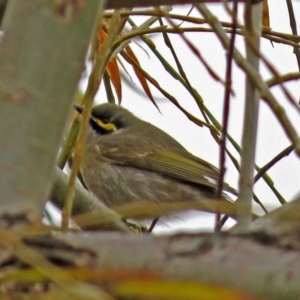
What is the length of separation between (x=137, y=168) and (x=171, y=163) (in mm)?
254

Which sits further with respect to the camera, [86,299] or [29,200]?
[29,200]

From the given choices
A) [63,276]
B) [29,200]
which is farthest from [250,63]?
[63,276]

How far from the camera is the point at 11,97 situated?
1495 millimetres

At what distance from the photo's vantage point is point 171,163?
17.3 ft

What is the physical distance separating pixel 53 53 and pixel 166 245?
1.75 ft

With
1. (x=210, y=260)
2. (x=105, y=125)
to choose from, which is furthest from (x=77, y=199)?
(x=105, y=125)

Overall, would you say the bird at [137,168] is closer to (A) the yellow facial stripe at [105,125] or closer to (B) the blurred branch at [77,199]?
(A) the yellow facial stripe at [105,125]

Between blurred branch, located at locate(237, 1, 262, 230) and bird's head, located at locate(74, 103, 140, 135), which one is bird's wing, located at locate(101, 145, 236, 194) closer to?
bird's head, located at locate(74, 103, 140, 135)

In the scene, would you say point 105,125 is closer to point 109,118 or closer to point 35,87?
point 109,118

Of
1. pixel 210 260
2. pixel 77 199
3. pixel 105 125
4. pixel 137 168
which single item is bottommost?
pixel 210 260

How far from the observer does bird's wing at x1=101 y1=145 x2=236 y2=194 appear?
500 centimetres

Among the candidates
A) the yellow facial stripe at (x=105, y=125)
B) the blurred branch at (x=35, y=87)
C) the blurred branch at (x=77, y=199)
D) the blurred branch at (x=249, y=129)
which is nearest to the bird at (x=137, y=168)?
the yellow facial stripe at (x=105, y=125)

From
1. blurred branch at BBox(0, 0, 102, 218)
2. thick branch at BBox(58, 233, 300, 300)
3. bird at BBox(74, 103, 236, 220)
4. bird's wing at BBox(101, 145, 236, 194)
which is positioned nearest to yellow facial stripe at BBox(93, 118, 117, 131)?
bird at BBox(74, 103, 236, 220)

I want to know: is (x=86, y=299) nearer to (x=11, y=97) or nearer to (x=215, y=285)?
(x=215, y=285)
